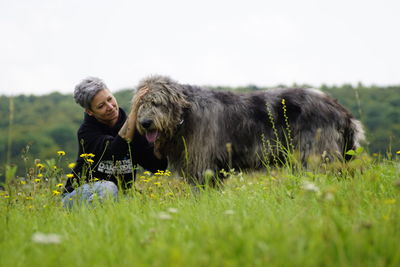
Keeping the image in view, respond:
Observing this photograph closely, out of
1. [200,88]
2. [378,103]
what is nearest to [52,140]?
[378,103]

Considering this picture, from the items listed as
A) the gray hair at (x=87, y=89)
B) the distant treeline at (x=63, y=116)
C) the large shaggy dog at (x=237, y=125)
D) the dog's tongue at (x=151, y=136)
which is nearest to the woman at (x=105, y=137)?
the gray hair at (x=87, y=89)

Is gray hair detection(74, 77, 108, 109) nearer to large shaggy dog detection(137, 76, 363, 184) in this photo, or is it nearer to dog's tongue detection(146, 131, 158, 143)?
large shaggy dog detection(137, 76, 363, 184)

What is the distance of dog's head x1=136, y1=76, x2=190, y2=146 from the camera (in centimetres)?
463

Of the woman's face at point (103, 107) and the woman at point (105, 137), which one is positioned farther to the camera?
the woman's face at point (103, 107)

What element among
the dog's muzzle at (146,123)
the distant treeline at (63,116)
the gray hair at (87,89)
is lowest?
the distant treeline at (63,116)

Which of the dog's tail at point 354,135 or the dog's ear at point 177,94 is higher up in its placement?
the dog's ear at point 177,94

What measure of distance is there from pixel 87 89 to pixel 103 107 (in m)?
0.29

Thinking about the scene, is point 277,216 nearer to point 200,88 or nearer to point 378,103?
point 200,88

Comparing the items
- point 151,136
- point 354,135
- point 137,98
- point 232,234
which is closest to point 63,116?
point 137,98

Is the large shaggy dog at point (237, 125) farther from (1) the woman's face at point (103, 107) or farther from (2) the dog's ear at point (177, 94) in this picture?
(1) the woman's face at point (103, 107)

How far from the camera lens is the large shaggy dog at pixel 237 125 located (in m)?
4.94

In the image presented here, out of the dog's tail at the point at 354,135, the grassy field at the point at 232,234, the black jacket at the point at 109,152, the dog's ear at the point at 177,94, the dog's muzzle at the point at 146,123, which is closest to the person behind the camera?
the grassy field at the point at 232,234

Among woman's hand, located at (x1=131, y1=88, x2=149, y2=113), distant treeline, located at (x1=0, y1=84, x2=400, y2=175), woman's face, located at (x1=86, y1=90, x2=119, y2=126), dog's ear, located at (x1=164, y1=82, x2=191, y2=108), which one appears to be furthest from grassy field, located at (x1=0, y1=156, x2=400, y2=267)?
distant treeline, located at (x1=0, y1=84, x2=400, y2=175)

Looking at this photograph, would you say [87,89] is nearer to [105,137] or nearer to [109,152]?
[105,137]
